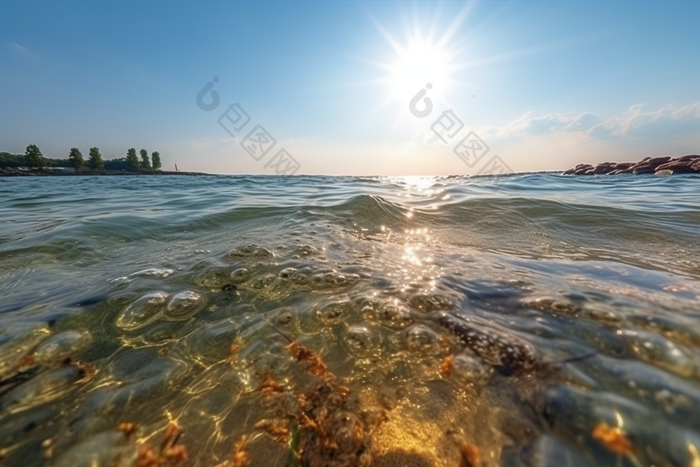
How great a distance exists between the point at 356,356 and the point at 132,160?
277ft

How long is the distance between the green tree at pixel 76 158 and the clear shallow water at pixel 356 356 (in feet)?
252

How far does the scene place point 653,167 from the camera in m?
24.1

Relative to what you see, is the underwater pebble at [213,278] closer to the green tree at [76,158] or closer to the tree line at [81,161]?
the tree line at [81,161]

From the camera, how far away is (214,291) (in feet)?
7.22

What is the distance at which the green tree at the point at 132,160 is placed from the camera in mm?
65875

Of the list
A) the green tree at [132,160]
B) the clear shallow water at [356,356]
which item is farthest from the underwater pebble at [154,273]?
the green tree at [132,160]

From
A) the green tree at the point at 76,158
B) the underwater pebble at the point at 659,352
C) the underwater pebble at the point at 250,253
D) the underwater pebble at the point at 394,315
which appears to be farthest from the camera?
the green tree at the point at 76,158

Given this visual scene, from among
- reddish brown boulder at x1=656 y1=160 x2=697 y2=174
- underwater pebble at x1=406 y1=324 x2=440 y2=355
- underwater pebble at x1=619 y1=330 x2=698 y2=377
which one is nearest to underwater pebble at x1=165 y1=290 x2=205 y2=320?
underwater pebble at x1=406 y1=324 x2=440 y2=355

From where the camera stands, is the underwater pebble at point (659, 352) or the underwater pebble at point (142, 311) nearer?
the underwater pebble at point (659, 352)

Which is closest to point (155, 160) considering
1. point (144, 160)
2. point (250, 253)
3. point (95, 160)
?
point (144, 160)

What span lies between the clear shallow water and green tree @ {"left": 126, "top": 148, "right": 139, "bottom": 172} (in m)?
80.5

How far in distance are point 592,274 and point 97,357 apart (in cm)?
343

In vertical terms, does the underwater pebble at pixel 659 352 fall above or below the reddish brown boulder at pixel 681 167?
below

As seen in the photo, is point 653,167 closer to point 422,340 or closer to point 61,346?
point 422,340
